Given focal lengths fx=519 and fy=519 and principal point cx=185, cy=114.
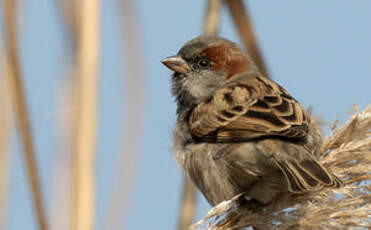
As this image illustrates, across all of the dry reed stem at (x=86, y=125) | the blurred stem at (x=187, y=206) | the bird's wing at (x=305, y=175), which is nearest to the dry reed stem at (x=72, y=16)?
the dry reed stem at (x=86, y=125)

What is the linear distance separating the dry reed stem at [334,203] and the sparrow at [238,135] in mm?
56

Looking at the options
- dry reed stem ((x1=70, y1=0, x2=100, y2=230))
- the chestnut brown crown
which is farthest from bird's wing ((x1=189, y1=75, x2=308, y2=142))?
dry reed stem ((x1=70, y1=0, x2=100, y2=230))

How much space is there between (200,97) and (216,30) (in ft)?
1.41

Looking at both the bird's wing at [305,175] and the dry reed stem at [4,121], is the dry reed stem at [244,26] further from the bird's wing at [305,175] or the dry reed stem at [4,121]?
the dry reed stem at [4,121]

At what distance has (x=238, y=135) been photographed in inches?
83.6

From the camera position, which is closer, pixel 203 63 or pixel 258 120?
pixel 258 120

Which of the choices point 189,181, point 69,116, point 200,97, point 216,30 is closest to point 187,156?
point 189,181

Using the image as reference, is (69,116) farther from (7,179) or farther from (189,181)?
(189,181)

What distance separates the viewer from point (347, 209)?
1.39 meters

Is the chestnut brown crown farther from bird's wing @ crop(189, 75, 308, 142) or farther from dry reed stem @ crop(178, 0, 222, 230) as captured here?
dry reed stem @ crop(178, 0, 222, 230)

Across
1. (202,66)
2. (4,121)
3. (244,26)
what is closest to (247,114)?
(244,26)

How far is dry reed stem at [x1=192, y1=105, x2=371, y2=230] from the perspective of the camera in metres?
1.37

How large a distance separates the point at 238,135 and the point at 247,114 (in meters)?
0.10

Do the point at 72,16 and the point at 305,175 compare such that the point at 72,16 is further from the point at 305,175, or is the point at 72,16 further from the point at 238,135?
the point at 305,175
